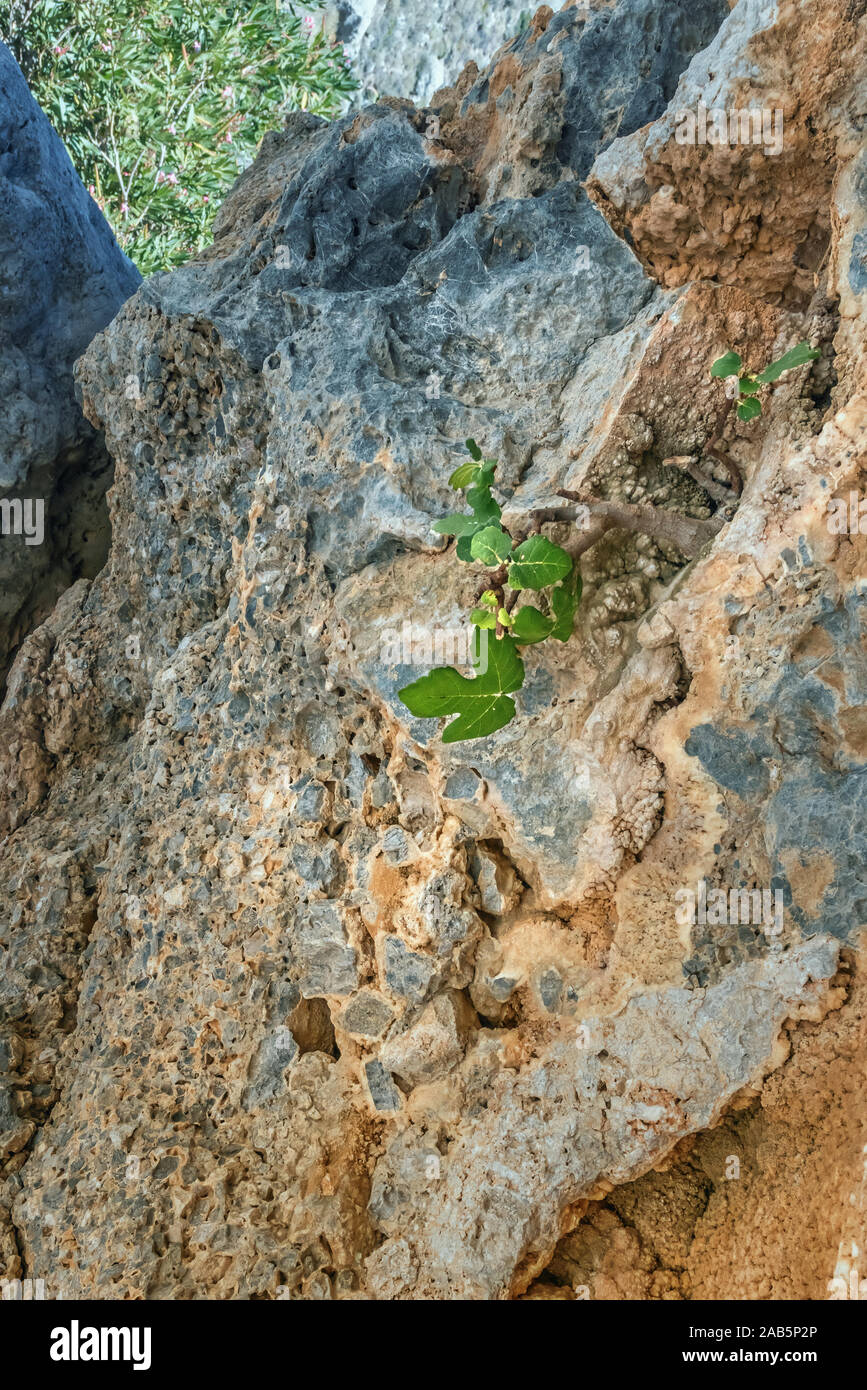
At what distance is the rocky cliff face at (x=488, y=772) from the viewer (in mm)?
2680

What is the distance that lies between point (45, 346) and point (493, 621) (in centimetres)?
341

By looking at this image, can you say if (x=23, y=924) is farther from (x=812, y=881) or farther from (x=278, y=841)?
(x=812, y=881)

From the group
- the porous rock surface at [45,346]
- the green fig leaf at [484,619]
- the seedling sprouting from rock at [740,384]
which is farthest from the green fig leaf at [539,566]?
the porous rock surface at [45,346]

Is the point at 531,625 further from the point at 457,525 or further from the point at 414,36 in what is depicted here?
the point at 414,36

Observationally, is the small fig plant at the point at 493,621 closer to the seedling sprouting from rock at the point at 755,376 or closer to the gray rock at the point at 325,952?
the seedling sprouting from rock at the point at 755,376

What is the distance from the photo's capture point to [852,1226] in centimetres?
236

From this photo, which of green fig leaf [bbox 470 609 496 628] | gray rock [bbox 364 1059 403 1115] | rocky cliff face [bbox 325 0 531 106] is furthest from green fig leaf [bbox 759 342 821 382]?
rocky cliff face [bbox 325 0 531 106]

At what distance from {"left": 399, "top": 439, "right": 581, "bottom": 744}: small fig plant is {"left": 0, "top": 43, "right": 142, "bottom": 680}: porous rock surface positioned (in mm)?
3012

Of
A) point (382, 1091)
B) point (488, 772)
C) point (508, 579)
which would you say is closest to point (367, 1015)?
point (382, 1091)

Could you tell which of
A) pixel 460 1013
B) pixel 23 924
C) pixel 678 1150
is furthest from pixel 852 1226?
pixel 23 924

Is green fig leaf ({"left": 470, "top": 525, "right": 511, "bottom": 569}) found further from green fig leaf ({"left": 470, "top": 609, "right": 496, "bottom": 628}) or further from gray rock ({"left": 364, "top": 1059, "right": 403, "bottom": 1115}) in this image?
gray rock ({"left": 364, "top": 1059, "right": 403, "bottom": 1115})

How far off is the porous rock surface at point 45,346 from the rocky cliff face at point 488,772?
3.54 feet

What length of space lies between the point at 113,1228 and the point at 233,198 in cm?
431

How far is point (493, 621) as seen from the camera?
2852 millimetres
